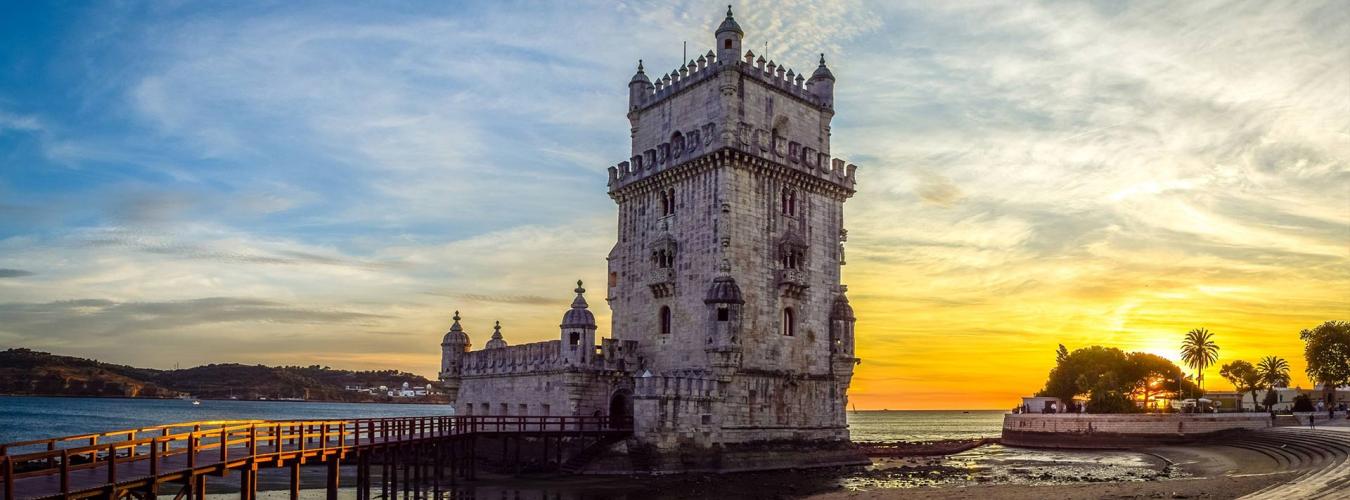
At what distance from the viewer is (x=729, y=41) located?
1901 inches

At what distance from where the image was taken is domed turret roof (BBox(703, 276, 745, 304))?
4500 cm

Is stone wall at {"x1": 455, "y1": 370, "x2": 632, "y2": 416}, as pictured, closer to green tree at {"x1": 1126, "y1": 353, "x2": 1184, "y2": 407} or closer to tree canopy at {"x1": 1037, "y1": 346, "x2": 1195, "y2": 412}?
tree canopy at {"x1": 1037, "y1": 346, "x2": 1195, "y2": 412}

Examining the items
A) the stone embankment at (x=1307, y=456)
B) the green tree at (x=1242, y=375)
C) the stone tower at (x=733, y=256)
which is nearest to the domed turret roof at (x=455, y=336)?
the stone tower at (x=733, y=256)

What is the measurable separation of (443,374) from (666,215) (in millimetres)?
20213

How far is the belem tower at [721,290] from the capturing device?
147ft

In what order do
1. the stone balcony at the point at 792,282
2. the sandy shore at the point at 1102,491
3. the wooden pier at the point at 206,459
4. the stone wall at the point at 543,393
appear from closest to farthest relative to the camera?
1. the wooden pier at the point at 206,459
2. the sandy shore at the point at 1102,491
3. the stone balcony at the point at 792,282
4. the stone wall at the point at 543,393

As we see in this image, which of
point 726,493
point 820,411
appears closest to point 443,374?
point 820,411

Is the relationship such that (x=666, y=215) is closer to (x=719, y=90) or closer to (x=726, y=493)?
(x=719, y=90)

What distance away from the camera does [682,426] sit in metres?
43.5

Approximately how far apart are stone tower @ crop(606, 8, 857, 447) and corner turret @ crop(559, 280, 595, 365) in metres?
2.88

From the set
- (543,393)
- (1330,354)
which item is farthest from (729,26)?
(1330,354)

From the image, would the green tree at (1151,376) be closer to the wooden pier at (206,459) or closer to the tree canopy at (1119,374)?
the tree canopy at (1119,374)

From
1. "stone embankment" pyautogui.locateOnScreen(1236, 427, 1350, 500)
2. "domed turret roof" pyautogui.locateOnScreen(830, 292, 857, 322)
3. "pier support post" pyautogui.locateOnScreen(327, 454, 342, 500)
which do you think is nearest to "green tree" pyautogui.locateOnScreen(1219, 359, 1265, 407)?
"stone embankment" pyautogui.locateOnScreen(1236, 427, 1350, 500)

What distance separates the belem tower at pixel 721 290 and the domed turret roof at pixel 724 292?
2.5 inches
